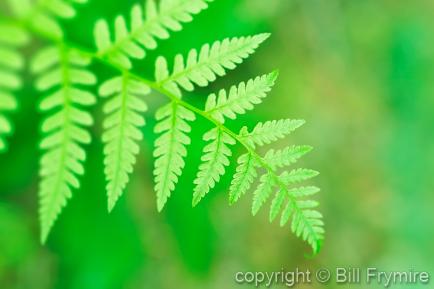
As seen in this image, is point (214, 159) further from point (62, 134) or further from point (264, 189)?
point (62, 134)

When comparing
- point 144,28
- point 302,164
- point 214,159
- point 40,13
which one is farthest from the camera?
point 302,164

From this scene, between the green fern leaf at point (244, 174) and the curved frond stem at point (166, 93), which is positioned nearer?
the curved frond stem at point (166, 93)

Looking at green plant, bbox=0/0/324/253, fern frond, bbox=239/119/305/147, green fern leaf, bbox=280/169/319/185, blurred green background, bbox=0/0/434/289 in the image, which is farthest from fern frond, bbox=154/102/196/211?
blurred green background, bbox=0/0/434/289

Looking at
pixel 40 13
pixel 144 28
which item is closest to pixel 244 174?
pixel 144 28

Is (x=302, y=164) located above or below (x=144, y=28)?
above

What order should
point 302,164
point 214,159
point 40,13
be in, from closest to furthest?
point 40,13, point 214,159, point 302,164

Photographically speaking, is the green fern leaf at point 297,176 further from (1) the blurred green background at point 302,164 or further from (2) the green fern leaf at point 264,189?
(1) the blurred green background at point 302,164

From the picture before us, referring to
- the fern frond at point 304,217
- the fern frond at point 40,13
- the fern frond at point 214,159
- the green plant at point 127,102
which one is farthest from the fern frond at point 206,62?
the fern frond at point 304,217
